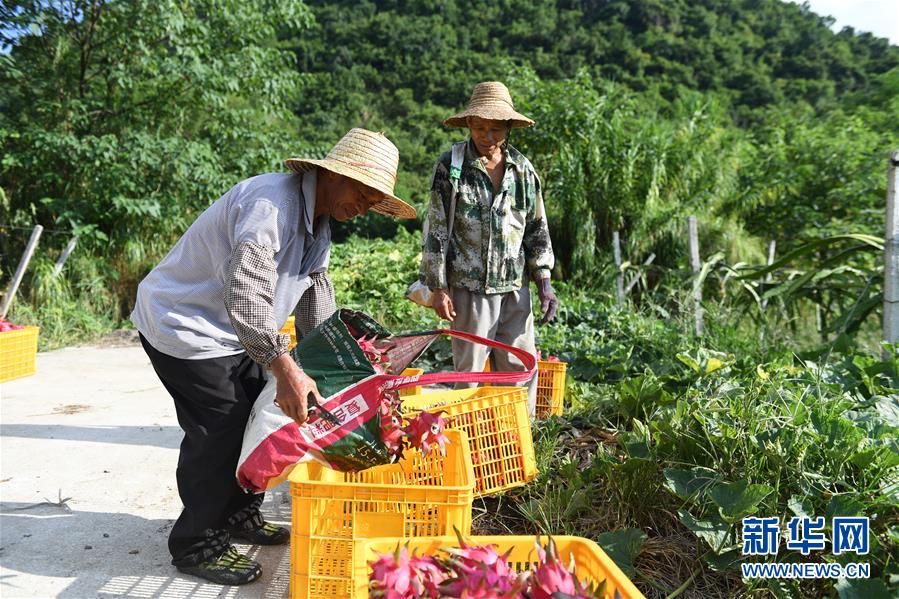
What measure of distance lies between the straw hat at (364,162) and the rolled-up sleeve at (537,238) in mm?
1262

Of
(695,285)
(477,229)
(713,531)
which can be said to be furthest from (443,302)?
(695,285)

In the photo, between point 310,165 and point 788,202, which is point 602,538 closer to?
point 310,165

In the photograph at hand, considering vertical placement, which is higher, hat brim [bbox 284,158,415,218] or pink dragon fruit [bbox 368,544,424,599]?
hat brim [bbox 284,158,415,218]

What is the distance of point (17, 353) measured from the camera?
522 cm

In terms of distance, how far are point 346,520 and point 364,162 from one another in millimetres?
1146

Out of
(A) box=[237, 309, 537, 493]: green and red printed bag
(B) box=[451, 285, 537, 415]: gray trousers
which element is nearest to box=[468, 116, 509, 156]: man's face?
(B) box=[451, 285, 537, 415]: gray trousers

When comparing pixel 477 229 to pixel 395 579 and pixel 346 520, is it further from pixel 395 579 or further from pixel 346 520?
pixel 395 579

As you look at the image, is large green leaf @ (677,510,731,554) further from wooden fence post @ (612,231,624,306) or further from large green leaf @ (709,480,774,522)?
wooden fence post @ (612,231,624,306)

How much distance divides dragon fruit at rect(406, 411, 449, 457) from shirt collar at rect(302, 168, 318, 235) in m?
0.74

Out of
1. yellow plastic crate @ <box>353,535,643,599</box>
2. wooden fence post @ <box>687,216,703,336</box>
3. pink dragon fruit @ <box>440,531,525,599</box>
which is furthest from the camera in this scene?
wooden fence post @ <box>687,216,703,336</box>

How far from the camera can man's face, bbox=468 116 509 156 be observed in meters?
3.28

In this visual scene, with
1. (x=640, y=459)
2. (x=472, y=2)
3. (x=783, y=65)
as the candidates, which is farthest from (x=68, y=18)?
(x=472, y=2)

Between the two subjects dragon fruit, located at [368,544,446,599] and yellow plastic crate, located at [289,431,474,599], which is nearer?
dragon fruit, located at [368,544,446,599]

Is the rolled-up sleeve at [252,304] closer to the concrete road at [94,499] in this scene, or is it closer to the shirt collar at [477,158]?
the concrete road at [94,499]
